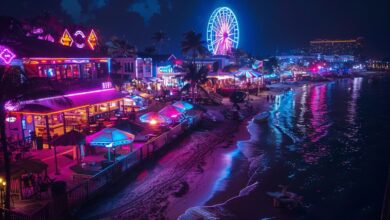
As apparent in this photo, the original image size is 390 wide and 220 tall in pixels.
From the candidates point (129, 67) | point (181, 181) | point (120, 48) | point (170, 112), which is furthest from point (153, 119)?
point (120, 48)

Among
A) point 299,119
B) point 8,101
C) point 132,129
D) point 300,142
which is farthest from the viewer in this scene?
point 299,119

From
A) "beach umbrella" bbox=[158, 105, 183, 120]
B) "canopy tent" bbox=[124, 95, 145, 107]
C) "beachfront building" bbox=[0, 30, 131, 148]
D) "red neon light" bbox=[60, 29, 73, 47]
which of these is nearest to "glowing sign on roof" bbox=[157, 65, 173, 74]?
"canopy tent" bbox=[124, 95, 145, 107]

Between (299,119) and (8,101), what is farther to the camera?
(299,119)

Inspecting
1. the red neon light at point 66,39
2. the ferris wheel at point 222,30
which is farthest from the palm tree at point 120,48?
the red neon light at point 66,39

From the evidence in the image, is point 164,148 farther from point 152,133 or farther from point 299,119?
point 299,119

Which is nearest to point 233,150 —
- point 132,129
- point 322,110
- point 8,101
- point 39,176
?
point 132,129

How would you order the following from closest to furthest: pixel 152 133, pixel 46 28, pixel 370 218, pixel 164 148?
pixel 370 218 < pixel 164 148 < pixel 152 133 < pixel 46 28
